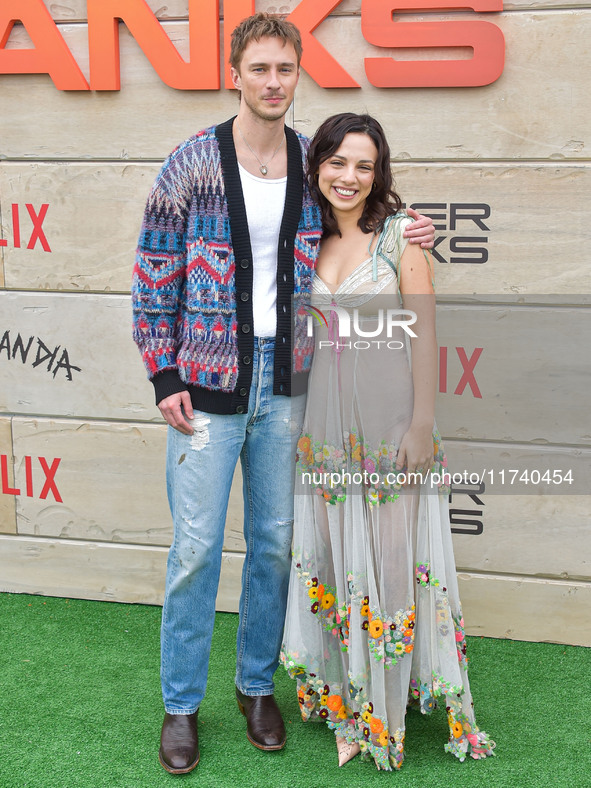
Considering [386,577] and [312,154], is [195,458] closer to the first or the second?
[386,577]

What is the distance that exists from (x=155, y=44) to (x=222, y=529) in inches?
67.6

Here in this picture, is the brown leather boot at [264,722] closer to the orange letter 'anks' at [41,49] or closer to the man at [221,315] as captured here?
the man at [221,315]

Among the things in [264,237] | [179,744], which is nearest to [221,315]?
[264,237]

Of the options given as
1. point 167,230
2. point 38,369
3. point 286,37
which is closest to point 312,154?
point 286,37

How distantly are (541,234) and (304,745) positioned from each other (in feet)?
5.79

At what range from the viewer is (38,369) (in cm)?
320

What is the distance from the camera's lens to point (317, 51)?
2750mm

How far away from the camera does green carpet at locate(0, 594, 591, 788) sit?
7.12ft

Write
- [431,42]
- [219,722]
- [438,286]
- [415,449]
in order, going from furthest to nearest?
[438,286], [431,42], [219,722], [415,449]

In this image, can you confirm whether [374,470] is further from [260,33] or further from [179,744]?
[260,33]

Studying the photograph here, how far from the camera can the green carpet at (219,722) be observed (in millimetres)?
2170

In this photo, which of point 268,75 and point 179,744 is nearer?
point 268,75

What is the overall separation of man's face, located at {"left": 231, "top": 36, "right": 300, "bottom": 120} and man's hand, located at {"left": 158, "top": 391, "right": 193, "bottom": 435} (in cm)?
73

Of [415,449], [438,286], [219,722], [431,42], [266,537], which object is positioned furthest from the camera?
[438,286]
